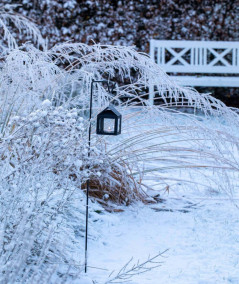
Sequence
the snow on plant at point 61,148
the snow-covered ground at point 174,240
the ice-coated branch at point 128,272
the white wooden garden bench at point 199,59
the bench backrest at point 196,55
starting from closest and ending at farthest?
1. the ice-coated branch at point 128,272
2. the snow on plant at point 61,148
3. the snow-covered ground at point 174,240
4. the white wooden garden bench at point 199,59
5. the bench backrest at point 196,55

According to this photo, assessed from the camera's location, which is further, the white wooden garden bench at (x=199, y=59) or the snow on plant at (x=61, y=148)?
the white wooden garden bench at (x=199, y=59)

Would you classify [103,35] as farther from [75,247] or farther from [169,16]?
[75,247]

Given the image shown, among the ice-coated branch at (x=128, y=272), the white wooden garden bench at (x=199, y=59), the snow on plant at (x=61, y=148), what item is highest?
the white wooden garden bench at (x=199, y=59)

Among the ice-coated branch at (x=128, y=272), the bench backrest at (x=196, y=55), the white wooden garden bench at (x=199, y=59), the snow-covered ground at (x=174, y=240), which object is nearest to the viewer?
the ice-coated branch at (x=128, y=272)

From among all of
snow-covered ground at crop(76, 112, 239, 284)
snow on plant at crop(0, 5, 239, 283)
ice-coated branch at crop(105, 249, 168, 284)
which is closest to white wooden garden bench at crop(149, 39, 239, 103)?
snow on plant at crop(0, 5, 239, 283)

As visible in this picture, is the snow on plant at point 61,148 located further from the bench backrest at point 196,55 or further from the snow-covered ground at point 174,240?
the bench backrest at point 196,55

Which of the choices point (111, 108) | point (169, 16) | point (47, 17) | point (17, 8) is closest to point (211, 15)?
point (169, 16)

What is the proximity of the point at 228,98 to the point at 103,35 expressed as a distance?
184 centimetres

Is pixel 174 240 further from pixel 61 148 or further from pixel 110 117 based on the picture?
pixel 61 148

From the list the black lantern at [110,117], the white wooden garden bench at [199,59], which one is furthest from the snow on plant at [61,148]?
the white wooden garden bench at [199,59]

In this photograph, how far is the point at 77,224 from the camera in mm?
1886

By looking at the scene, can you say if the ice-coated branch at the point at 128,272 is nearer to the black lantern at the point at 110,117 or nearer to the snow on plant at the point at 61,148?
the snow on plant at the point at 61,148

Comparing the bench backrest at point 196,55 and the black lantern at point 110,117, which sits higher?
the bench backrest at point 196,55

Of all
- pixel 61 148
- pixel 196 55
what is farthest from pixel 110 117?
pixel 196 55
